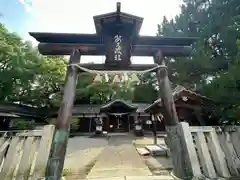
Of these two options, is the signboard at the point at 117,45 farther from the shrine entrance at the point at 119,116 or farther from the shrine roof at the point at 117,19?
the shrine entrance at the point at 119,116

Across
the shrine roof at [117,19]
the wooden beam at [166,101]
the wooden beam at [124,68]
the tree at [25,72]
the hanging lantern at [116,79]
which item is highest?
the tree at [25,72]

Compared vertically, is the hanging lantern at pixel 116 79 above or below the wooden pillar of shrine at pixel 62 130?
above

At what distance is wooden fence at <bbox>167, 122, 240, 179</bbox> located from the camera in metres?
3.33

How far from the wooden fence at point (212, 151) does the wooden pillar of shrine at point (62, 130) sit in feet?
8.40

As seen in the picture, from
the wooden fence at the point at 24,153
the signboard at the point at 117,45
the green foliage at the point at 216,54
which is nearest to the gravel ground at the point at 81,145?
the wooden fence at the point at 24,153

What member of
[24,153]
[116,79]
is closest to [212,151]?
[116,79]

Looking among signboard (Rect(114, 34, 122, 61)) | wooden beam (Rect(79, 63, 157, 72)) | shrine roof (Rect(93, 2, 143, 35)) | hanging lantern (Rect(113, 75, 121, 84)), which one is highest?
shrine roof (Rect(93, 2, 143, 35))

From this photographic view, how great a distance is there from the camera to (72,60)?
15.4ft

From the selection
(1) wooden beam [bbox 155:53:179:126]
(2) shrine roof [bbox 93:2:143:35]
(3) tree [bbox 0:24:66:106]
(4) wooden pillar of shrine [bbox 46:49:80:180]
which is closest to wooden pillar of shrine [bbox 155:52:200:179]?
(1) wooden beam [bbox 155:53:179:126]

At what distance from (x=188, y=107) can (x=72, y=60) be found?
8246 millimetres

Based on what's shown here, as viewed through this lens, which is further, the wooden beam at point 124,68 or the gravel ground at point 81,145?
the gravel ground at point 81,145

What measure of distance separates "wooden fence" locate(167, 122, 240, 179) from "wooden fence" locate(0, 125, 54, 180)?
2.89 metres

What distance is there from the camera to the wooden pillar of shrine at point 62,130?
332cm

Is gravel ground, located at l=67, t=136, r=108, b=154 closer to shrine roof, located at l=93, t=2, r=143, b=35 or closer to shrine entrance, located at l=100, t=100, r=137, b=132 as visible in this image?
shrine entrance, located at l=100, t=100, r=137, b=132
